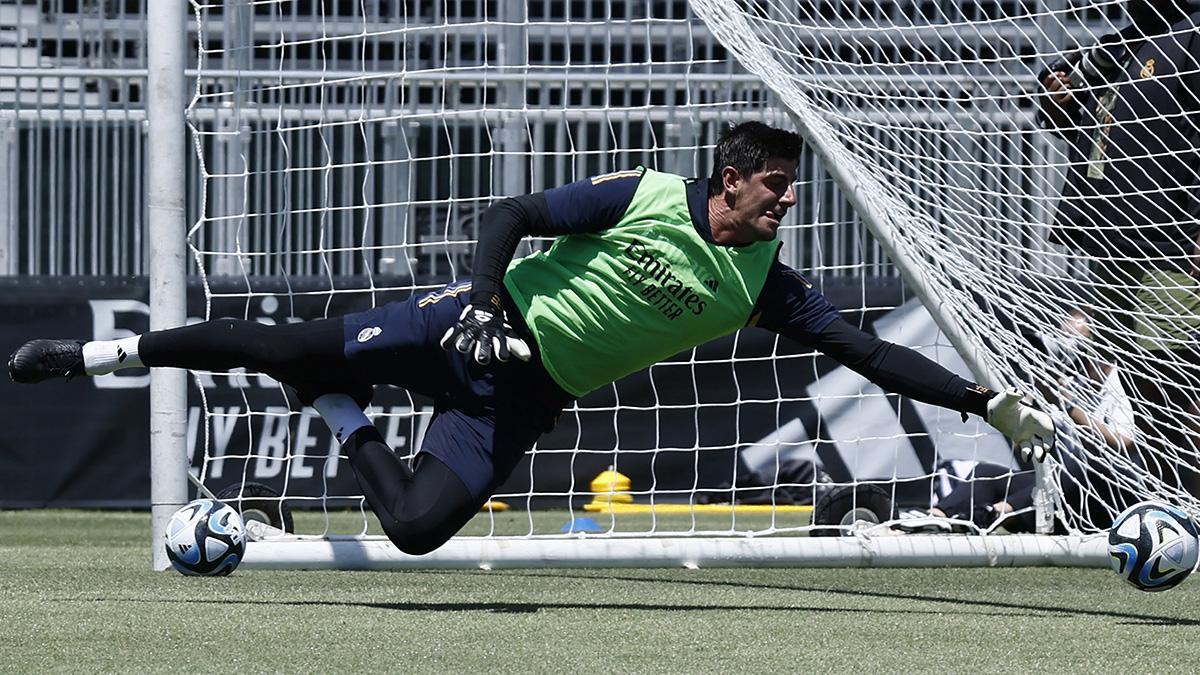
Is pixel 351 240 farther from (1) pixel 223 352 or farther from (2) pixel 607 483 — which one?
(1) pixel 223 352

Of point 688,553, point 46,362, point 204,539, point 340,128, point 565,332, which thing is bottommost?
point 688,553

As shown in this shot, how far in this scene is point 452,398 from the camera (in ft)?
17.4

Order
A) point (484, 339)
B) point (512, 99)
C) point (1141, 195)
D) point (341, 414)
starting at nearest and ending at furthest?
point (484, 339), point (341, 414), point (1141, 195), point (512, 99)

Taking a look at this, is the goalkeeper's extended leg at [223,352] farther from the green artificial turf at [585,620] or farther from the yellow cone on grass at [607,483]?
the yellow cone on grass at [607,483]

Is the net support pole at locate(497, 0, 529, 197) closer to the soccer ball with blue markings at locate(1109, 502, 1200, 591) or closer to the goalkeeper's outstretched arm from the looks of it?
the goalkeeper's outstretched arm

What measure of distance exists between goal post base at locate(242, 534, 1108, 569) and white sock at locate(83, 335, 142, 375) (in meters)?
0.88

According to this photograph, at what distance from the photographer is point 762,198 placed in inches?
196

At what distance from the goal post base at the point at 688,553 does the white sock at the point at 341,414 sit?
0.68 meters

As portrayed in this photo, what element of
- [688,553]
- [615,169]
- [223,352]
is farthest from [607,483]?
[223,352]

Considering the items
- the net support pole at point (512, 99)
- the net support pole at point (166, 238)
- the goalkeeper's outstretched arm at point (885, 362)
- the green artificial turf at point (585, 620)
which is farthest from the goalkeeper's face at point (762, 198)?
the net support pole at point (512, 99)

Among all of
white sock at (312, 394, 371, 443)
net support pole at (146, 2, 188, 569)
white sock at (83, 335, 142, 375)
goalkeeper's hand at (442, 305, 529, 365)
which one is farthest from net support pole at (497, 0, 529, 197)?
goalkeeper's hand at (442, 305, 529, 365)

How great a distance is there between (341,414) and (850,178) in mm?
2043

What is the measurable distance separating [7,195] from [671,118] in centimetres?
332

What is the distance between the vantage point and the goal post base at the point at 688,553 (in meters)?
5.90
